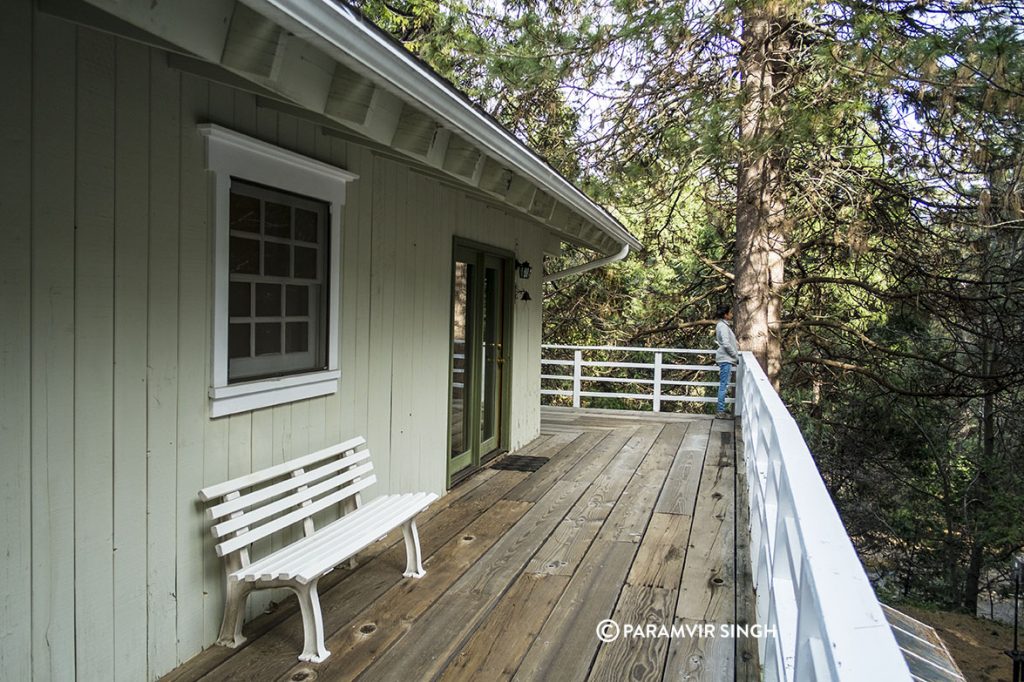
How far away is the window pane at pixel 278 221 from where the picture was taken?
327 centimetres

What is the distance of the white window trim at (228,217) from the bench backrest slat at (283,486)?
37 cm

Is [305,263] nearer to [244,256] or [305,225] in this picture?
[305,225]

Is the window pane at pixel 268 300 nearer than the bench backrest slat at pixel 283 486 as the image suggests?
No

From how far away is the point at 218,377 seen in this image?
9.54ft

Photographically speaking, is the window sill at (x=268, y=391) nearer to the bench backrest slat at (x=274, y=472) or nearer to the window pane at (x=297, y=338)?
the window pane at (x=297, y=338)

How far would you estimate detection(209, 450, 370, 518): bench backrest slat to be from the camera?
286cm

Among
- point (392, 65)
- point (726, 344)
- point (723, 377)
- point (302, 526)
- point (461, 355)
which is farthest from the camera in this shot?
point (723, 377)

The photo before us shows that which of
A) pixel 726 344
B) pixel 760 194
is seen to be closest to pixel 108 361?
pixel 760 194

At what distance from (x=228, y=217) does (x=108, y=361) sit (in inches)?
32.5

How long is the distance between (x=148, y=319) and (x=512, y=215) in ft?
15.1

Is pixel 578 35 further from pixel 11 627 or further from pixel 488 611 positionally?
pixel 11 627

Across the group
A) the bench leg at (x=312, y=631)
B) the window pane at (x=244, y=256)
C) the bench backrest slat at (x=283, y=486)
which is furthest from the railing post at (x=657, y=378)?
the bench leg at (x=312, y=631)

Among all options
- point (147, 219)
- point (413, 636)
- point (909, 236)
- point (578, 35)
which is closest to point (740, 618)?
point (413, 636)

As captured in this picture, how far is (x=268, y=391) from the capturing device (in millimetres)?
3238
